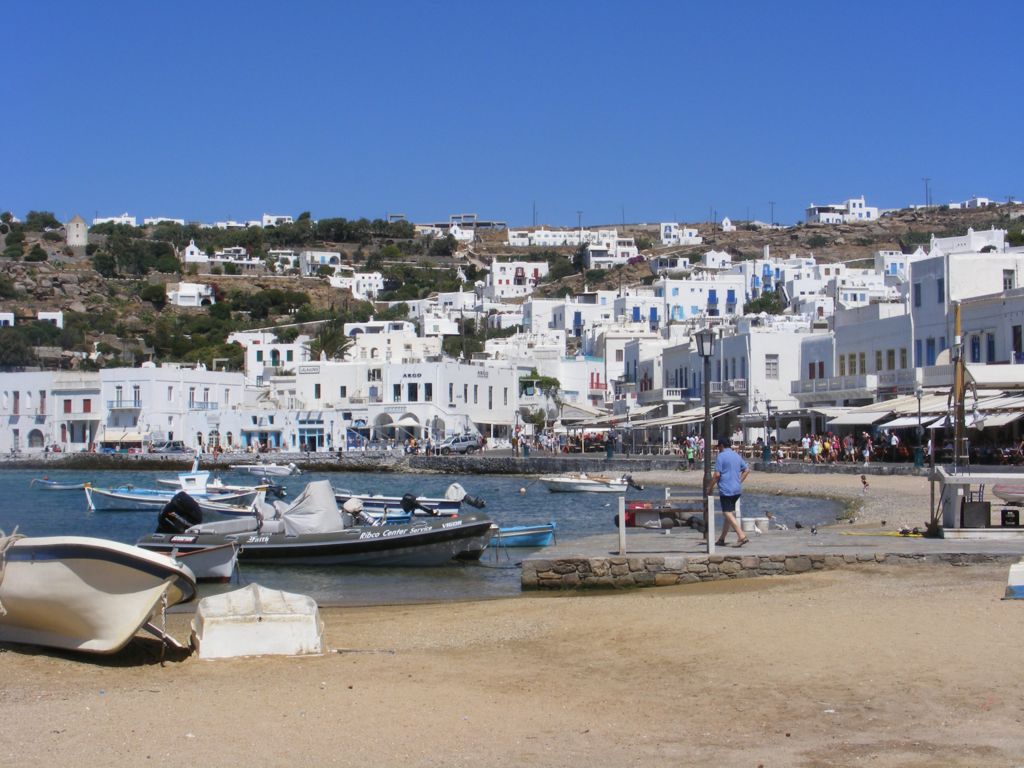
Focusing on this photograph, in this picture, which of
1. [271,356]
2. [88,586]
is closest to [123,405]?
[271,356]

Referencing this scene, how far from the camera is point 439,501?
2898 cm

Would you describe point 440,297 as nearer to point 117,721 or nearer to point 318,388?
point 318,388

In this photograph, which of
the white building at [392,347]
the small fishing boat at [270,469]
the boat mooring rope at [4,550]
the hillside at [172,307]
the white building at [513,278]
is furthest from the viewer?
the white building at [513,278]

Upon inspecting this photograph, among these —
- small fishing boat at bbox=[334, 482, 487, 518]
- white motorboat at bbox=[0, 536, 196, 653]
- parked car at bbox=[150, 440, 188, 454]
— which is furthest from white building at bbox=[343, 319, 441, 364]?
white motorboat at bbox=[0, 536, 196, 653]

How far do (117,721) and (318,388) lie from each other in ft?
254

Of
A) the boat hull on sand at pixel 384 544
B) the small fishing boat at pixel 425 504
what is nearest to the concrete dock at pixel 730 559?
the boat hull on sand at pixel 384 544

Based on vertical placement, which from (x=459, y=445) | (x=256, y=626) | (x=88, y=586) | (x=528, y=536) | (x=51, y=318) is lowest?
(x=459, y=445)

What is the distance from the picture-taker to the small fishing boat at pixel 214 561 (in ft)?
68.9

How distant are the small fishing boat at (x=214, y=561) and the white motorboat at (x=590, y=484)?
28129 mm

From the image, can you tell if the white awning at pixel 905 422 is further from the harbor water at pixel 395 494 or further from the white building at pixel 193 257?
the white building at pixel 193 257

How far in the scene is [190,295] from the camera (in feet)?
554

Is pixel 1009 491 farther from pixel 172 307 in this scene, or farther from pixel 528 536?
pixel 172 307

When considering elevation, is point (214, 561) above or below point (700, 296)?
below

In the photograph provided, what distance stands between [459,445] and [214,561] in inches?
2229
